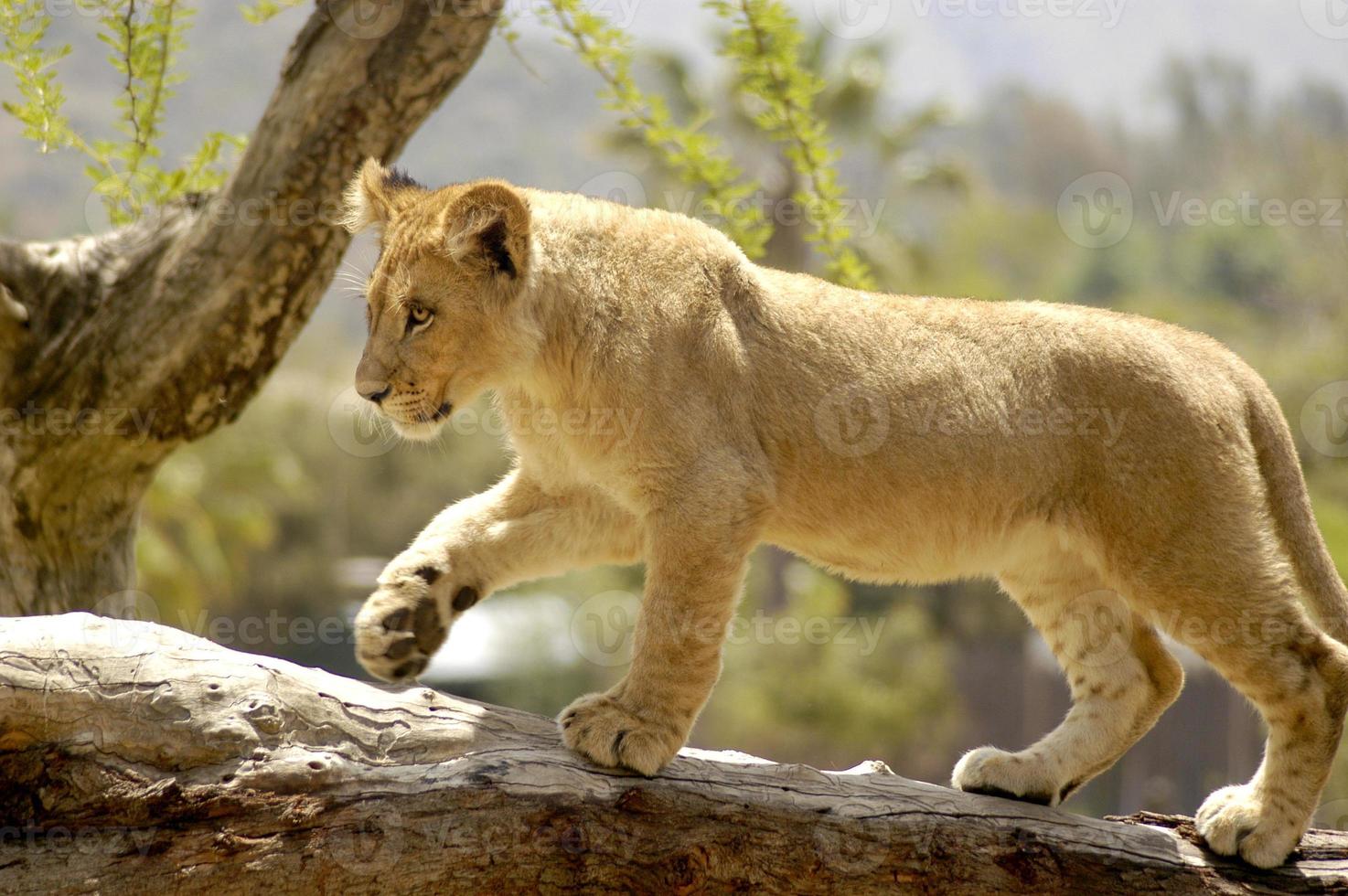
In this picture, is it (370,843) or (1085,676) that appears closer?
(370,843)

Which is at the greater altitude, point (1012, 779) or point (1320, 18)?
point (1320, 18)

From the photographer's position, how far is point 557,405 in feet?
15.8

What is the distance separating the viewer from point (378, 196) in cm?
496

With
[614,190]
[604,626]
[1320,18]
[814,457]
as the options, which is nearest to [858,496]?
[814,457]

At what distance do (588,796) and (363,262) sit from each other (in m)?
2.44

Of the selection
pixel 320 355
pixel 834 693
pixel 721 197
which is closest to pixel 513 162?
pixel 320 355

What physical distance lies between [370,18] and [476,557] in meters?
2.55

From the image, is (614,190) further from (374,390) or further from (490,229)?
(374,390)

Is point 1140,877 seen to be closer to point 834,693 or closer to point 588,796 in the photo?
point 588,796

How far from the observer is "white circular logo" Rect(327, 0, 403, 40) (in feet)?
19.3

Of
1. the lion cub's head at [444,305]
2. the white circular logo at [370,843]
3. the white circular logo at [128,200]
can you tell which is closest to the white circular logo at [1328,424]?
the white circular logo at [128,200]

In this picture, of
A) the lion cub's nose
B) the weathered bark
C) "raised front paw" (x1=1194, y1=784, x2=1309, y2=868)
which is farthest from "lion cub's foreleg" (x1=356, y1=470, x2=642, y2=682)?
"raised front paw" (x1=1194, y1=784, x2=1309, y2=868)

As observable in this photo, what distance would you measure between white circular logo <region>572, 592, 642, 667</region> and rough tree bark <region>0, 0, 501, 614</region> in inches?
824

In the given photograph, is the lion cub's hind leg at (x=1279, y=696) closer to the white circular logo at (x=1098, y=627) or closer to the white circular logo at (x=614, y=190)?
the white circular logo at (x=1098, y=627)
